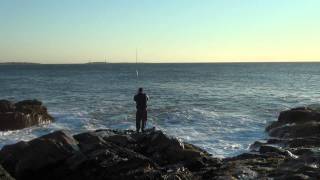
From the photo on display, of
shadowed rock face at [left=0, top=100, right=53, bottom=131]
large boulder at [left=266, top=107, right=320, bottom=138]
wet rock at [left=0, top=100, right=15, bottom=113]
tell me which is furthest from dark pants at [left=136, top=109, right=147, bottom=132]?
wet rock at [left=0, top=100, right=15, bottom=113]

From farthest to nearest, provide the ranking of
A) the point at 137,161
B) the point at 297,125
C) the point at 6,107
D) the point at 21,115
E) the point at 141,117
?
the point at 6,107 < the point at 21,115 < the point at 297,125 < the point at 141,117 < the point at 137,161

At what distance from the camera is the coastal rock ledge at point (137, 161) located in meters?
11.6

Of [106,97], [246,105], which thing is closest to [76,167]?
[246,105]

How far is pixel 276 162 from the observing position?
12.7 meters

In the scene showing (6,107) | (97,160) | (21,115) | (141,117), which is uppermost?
(141,117)

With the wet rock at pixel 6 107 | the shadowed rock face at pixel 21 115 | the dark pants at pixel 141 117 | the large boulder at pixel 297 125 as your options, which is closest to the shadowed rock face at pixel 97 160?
the dark pants at pixel 141 117

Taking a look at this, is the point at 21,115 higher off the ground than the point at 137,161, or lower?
lower

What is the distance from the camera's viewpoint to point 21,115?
2556 cm

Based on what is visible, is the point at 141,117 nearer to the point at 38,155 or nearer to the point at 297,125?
the point at 297,125

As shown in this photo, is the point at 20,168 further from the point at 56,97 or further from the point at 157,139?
the point at 56,97

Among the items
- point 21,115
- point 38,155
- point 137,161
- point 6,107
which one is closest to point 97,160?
point 137,161

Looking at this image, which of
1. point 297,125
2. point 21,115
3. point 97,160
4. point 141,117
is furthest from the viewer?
point 21,115

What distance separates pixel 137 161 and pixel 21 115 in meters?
14.4

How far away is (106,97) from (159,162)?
1141 inches
